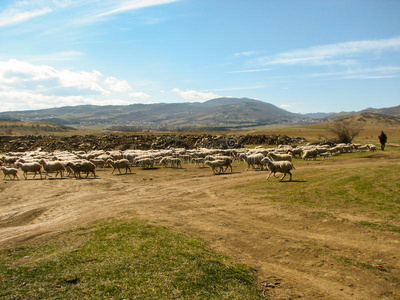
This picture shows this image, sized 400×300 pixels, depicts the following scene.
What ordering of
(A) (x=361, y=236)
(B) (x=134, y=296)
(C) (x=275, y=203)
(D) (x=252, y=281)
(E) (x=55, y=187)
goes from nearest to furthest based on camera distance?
(B) (x=134, y=296) < (D) (x=252, y=281) < (A) (x=361, y=236) < (C) (x=275, y=203) < (E) (x=55, y=187)

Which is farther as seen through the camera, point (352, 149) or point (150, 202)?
point (352, 149)

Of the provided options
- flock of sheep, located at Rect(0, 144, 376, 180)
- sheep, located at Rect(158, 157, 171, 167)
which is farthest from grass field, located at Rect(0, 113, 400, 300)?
sheep, located at Rect(158, 157, 171, 167)

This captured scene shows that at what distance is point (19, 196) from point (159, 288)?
17.4 m

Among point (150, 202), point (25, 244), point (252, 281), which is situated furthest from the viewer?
point (150, 202)

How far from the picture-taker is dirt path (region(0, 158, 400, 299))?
7.96 metres

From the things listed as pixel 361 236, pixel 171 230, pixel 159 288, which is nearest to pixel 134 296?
pixel 159 288

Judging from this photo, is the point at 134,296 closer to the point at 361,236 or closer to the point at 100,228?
the point at 100,228

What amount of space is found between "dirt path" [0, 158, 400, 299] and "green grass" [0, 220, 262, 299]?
1089 millimetres

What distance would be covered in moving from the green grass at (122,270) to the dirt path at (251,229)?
1.09 m

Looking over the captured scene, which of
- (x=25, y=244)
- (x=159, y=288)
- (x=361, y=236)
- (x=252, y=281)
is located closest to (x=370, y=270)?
(x=361, y=236)

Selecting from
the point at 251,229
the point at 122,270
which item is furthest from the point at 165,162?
the point at 122,270

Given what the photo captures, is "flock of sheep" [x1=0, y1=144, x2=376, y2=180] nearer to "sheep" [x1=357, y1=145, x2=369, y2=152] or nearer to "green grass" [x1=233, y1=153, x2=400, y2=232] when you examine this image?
"sheep" [x1=357, y1=145, x2=369, y2=152]

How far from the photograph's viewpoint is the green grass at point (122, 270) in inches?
263

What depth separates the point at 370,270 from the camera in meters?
8.48
